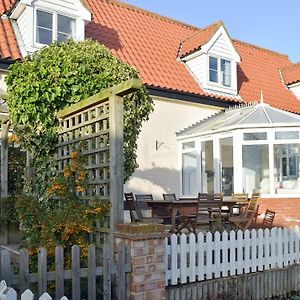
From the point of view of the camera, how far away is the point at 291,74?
20875 mm

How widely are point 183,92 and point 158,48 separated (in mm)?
2708

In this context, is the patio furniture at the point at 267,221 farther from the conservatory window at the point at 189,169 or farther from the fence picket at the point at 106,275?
the fence picket at the point at 106,275

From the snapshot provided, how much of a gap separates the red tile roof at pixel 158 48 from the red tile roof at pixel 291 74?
407 mm

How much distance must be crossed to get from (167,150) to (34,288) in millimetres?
10505

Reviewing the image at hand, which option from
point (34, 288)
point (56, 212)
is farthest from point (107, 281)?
point (56, 212)

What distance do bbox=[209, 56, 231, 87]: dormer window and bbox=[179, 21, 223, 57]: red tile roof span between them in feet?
A: 2.47

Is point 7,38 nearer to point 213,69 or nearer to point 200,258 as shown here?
point 213,69

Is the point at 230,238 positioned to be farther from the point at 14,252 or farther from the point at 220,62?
the point at 220,62

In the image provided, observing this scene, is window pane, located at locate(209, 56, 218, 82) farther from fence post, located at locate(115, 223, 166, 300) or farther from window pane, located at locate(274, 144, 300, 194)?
fence post, located at locate(115, 223, 166, 300)

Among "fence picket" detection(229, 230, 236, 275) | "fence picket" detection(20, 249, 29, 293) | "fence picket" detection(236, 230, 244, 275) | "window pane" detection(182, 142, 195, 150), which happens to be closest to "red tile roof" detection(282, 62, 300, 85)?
"window pane" detection(182, 142, 195, 150)

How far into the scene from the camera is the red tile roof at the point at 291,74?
66.7 ft

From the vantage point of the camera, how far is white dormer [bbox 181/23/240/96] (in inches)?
643

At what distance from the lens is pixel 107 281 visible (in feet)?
15.5

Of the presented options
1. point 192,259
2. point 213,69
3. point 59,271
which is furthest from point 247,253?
point 213,69
